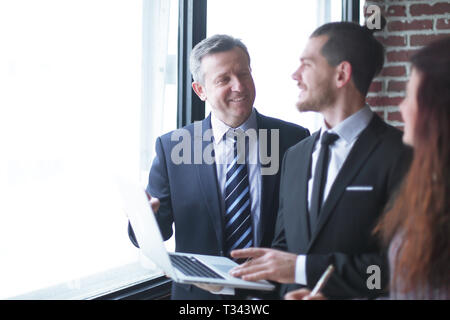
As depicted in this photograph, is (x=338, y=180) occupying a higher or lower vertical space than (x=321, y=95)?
lower

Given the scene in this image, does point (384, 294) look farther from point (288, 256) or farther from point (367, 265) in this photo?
point (288, 256)

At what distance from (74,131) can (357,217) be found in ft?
3.37

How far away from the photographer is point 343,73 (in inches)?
54.6

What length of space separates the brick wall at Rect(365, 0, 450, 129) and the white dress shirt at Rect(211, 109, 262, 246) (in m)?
1.30

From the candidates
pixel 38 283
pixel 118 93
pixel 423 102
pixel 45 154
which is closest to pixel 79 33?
pixel 118 93

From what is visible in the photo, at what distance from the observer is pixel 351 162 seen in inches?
51.8

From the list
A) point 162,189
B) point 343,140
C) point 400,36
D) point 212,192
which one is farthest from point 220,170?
point 400,36

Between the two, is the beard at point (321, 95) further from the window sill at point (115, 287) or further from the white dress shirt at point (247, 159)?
the window sill at point (115, 287)

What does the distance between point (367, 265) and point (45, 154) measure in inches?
42.4

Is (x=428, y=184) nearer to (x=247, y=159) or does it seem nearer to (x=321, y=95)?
(x=321, y=95)

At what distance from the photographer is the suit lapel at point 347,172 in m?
1.30

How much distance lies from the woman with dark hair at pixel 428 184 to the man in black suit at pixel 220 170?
728mm

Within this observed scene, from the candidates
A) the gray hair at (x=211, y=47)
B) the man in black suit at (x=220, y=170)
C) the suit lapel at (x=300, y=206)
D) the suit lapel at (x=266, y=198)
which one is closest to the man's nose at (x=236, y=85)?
the man in black suit at (x=220, y=170)

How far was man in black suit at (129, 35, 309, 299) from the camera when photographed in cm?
175
